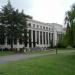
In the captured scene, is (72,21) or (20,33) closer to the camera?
(72,21)

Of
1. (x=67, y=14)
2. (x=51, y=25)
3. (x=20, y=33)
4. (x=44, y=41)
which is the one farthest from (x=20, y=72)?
(x=51, y=25)

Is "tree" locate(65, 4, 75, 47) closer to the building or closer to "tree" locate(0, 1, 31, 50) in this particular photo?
"tree" locate(0, 1, 31, 50)

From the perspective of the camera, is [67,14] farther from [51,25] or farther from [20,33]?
[51,25]

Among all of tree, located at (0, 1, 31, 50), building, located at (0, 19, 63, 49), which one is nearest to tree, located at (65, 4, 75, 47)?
tree, located at (0, 1, 31, 50)

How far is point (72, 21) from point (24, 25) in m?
29.0

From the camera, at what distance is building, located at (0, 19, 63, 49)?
76.8 m

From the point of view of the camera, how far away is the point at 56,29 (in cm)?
9856

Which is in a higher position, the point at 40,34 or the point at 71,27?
the point at 71,27

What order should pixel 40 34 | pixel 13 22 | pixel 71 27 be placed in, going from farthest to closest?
pixel 40 34
pixel 13 22
pixel 71 27

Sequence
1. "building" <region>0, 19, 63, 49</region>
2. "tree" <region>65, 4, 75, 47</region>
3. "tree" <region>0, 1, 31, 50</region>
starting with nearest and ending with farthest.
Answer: "tree" <region>65, 4, 75, 47</region>, "tree" <region>0, 1, 31, 50</region>, "building" <region>0, 19, 63, 49</region>

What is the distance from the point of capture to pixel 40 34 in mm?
85688

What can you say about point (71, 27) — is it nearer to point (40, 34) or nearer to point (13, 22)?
point (13, 22)

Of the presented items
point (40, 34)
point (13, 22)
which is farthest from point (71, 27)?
point (40, 34)

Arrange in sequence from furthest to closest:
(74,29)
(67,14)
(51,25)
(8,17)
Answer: (51,25) < (8,17) < (67,14) < (74,29)
